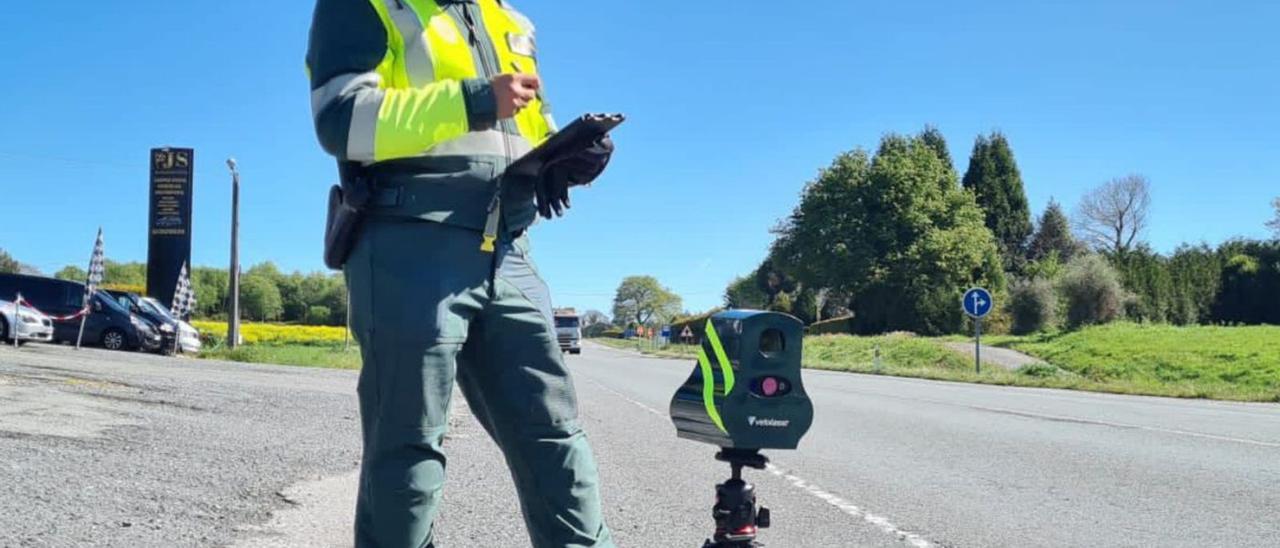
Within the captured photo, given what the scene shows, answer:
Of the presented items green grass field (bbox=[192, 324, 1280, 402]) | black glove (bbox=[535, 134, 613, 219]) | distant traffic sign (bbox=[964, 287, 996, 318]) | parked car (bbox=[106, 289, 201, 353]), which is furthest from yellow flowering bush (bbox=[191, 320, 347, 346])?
black glove (bbox=[535, 134, 613, 219])

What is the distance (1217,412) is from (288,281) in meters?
110

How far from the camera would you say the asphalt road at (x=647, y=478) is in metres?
4.42

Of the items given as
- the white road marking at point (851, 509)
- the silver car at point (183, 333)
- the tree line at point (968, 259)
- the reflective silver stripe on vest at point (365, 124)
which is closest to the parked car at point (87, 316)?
the silver car at point (183, 333)

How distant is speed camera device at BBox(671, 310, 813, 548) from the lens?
2.15 m

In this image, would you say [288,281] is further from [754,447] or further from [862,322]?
[754,447]

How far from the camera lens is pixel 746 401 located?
7.11ft

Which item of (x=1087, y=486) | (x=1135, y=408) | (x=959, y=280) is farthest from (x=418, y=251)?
(x=959, y=280)

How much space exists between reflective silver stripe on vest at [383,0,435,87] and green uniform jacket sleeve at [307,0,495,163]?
39 mm

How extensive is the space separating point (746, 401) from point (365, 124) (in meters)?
1.01

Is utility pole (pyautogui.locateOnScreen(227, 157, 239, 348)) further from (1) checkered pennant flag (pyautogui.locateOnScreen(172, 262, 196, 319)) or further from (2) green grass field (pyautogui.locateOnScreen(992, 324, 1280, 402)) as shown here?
(2) green grass field (pyautogui.locateOnScreen(992, 324, 1280, 402))

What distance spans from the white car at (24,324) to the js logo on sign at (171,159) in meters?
10.6

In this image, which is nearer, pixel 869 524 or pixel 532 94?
pixel 532 94

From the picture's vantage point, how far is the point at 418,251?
1.95 meters

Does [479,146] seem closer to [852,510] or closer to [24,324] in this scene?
[852,510]
